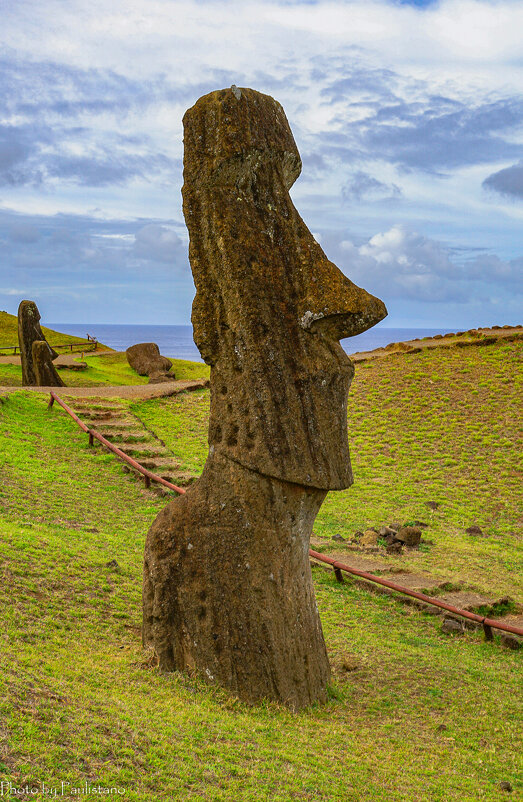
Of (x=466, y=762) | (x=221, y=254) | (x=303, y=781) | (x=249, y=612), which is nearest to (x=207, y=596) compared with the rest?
(x=249, y=612)

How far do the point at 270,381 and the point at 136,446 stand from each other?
12660 mm

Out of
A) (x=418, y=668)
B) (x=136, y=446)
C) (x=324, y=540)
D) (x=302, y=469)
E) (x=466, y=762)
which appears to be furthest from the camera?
(x=136, y=446)

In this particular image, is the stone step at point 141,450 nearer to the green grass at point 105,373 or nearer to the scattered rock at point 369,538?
the scattered rock at point 369,538

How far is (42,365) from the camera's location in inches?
1067

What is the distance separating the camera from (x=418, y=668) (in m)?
9.13

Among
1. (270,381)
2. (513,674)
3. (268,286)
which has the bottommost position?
(513,674)

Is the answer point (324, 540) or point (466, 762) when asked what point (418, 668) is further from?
point (324, 540)

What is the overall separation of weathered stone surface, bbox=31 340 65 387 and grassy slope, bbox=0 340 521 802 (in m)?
12.6

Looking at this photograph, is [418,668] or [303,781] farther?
[418,668]

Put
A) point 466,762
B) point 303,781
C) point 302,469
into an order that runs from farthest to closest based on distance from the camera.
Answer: point 302,469
point 466,762
point 303,781

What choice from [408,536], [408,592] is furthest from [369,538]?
[408,592]

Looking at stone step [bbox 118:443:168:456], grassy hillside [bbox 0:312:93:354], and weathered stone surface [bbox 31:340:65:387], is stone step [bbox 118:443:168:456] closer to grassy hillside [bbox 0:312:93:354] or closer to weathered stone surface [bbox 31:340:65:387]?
weathered stone surface [bbox 31:340:65:387]

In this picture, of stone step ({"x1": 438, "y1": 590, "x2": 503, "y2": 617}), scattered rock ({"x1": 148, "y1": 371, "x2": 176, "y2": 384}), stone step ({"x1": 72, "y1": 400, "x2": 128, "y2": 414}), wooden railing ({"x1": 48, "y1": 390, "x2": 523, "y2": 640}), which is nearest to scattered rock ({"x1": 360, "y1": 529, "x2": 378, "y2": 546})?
wooden railing ({"x1": 48, "y1": 390, "x2": 523, "y2": 640})

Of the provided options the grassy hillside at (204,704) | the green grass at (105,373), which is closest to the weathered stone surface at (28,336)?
the green grass at (105,373)
